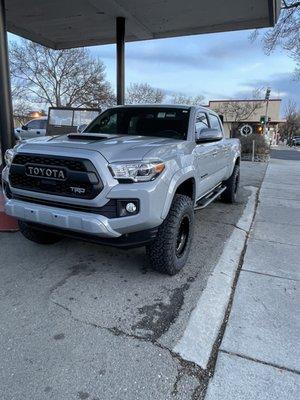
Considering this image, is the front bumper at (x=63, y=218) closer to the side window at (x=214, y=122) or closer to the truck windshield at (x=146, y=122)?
the truck windshield at (x=146, y=122)

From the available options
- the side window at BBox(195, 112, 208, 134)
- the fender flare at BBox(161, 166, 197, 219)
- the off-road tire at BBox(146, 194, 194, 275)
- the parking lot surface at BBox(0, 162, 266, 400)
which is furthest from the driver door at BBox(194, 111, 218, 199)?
the parking lot surface at BBox(0, 162, 266, 400)

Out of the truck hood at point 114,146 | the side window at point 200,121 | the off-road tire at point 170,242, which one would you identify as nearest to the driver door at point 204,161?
the side window at point 200,121

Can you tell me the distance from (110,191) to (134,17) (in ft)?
21.2

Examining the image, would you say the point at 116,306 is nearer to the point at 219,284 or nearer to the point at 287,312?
the point at 219,284

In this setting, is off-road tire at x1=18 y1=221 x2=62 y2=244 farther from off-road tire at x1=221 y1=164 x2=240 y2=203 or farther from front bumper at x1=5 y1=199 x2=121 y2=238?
off-road tire at x1=221 y1=164 x2=240 y2=203

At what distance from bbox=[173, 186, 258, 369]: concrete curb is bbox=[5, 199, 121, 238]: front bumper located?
1030 millimetres

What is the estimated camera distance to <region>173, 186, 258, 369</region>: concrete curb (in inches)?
107

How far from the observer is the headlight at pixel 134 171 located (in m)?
3.22

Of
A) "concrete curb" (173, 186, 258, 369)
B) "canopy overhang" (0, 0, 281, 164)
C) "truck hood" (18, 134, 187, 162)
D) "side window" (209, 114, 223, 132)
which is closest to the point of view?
"concrete curb" (173, 186, 258, 369)

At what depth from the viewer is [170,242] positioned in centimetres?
361

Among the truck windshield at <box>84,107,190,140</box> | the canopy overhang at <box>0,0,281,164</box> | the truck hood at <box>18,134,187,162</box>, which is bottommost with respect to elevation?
the truck hood at <box>18,134,187,162</box>

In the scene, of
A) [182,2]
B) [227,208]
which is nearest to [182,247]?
[227,208]

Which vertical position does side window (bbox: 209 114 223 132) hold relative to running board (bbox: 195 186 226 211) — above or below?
above

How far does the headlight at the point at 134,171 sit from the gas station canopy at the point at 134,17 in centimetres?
521
